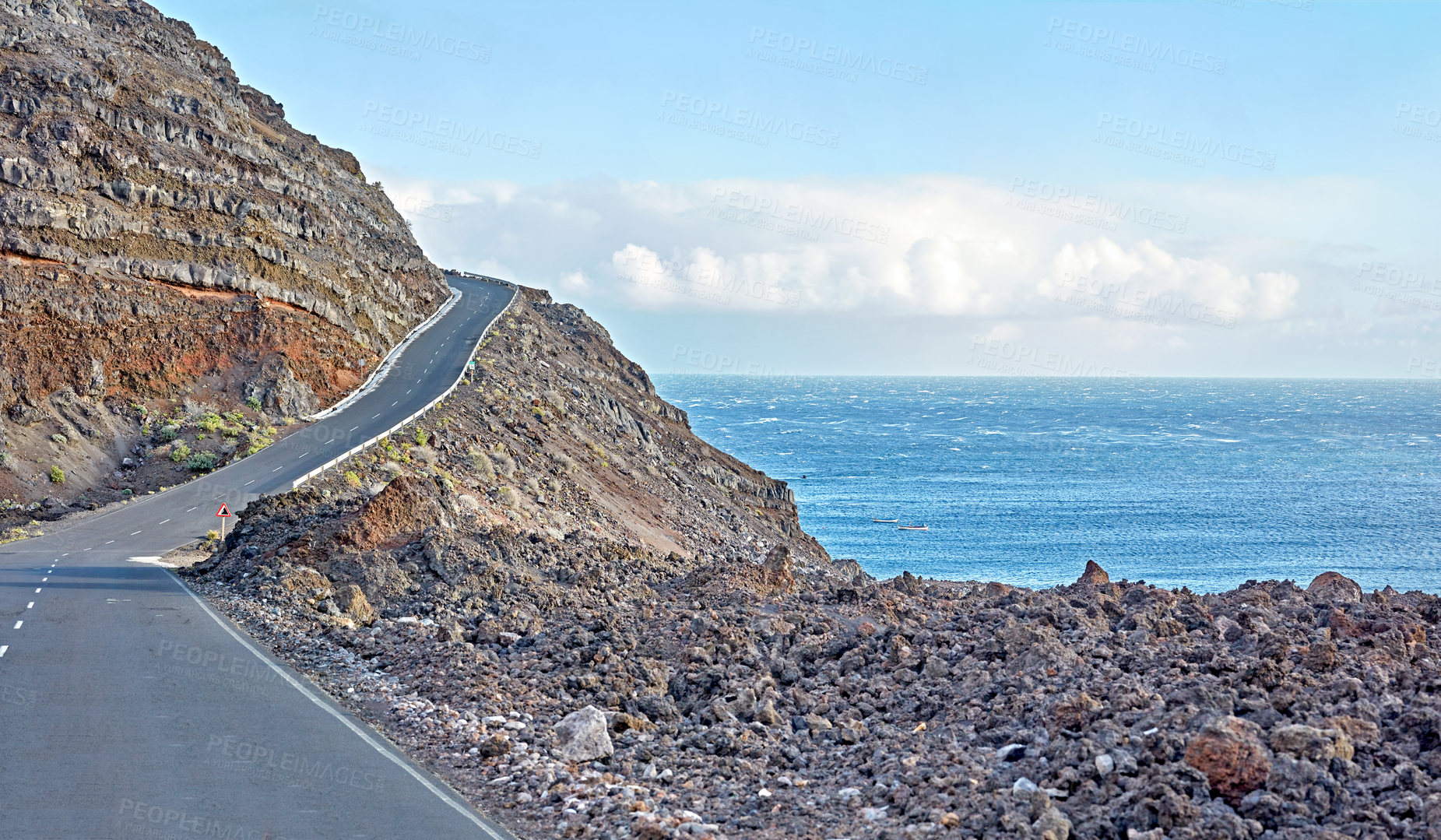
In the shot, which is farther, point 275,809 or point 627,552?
point 627,552

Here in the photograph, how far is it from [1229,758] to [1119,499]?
8112 cm

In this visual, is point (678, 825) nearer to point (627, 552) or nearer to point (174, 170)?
point (627, 552)

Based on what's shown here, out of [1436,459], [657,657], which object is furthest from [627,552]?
[1436,459]

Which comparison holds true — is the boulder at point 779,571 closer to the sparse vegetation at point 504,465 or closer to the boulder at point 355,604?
the boulder at point 355,604

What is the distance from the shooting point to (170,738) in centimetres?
1063

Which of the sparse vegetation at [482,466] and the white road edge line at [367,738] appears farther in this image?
the sparse vegetation at [482,466]

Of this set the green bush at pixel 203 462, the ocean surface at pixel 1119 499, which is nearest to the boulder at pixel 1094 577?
the green bush at pixel 203 462

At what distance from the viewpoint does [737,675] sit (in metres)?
11.4

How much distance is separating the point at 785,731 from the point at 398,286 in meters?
58.4

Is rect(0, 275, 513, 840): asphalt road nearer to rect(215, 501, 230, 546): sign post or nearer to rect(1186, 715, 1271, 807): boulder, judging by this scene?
rect(215, 501, 230, 546): sign post

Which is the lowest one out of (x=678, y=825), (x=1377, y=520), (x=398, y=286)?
(x=1377, y=520)

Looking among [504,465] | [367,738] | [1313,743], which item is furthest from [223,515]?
[1313,743]

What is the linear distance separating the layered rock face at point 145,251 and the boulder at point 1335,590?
124 feet

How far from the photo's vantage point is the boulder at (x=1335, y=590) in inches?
489
